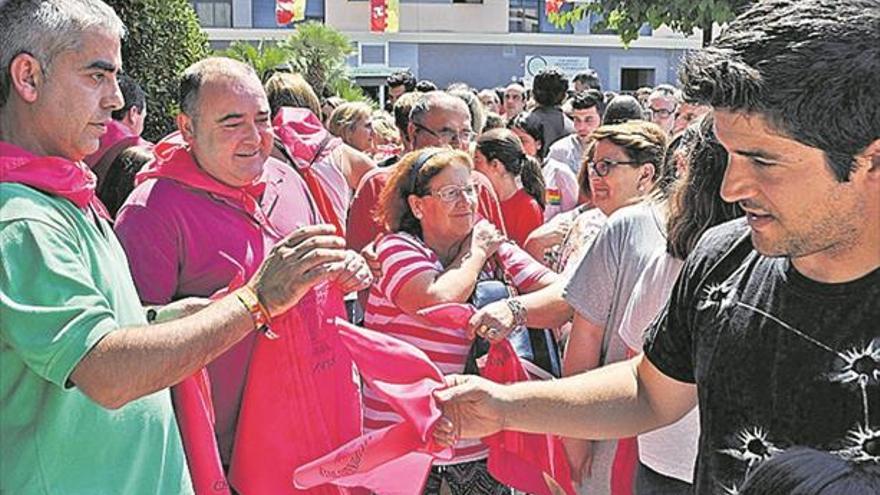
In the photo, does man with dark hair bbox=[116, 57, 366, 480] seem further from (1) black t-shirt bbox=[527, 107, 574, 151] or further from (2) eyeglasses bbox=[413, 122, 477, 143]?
(1) black t-shirt bbox=[527, 107, 574, 151]

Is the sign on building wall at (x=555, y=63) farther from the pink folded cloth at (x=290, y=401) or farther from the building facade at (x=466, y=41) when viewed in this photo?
the pink folded cloth at (x=290, y=401)

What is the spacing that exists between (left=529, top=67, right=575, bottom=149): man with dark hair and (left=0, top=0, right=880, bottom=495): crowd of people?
11.9 ft

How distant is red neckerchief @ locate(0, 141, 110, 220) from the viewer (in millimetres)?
1879

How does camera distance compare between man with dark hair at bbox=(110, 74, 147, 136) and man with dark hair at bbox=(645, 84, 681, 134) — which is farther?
man with dark hair at bbox=(645, 84, 681, 134)

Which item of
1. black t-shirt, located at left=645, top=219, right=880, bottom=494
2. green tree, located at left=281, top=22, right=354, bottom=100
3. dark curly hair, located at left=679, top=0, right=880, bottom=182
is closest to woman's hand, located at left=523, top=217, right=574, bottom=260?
black t-shirt, located at left=645, top=219, right=880, bottom=494

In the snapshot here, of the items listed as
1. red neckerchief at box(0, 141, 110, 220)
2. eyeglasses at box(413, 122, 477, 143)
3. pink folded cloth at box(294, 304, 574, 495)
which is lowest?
pink folded cloth at box(294, 304, 574, 495)

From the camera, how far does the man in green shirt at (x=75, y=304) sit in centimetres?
178

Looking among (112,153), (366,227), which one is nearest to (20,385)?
(112,153)

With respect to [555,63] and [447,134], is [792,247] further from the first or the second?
[555,63]

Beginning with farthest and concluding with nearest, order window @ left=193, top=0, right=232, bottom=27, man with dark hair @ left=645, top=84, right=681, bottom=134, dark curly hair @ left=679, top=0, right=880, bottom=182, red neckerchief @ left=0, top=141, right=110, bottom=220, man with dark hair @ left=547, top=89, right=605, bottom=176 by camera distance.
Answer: window @ left=193, top=0, right=232, bottom=27 → man with dark hair @ left=645, top=84, right=681, bottom=134 → man with dark hair @ left=547, top=89, right=605, bottom=176 → red neckerchief @ left=0, top=141, right=110, bottom=220 → dark curly hair @ left=679, top=0, right=880, bottom=182

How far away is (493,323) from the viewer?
3.03 m

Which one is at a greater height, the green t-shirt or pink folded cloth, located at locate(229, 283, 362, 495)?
the green t-shirt

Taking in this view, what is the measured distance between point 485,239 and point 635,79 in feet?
101

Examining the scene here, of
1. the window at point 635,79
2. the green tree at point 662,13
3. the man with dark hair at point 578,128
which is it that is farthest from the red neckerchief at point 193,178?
the window at point 635,79
